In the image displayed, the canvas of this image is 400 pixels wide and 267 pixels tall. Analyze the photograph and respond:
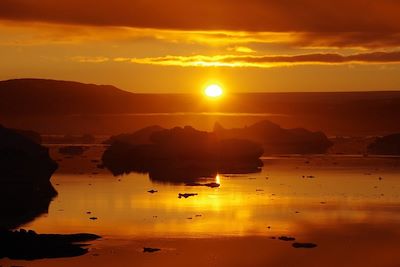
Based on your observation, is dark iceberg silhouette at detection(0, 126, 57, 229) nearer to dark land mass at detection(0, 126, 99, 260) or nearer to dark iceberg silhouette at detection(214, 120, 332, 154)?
dark land mass at detection(0, 126, 99, 260)

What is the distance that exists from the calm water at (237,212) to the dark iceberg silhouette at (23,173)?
2.77ft

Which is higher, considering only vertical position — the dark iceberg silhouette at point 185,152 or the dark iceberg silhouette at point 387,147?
the dark iceberg silhouette at point 387,147

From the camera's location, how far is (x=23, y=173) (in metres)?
37.4

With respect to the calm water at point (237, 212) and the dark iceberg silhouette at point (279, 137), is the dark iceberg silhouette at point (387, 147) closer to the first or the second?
the dark iceberg silhouette at point (279, 137)

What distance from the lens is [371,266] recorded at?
72.1 feet

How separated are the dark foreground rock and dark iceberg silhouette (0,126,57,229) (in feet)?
29.9

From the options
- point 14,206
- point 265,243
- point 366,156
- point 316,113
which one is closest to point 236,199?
point 14,206

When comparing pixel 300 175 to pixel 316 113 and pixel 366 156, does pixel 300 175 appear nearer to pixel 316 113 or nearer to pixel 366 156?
pixel 366 156

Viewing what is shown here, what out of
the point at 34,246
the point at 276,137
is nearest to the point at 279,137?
the point at 276,137

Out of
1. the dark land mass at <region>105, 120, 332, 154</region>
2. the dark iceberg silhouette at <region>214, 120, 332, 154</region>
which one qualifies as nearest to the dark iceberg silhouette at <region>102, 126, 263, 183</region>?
the dark land mass at <region>105, 120, 332, 154</region>

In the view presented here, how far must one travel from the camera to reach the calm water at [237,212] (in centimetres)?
2480

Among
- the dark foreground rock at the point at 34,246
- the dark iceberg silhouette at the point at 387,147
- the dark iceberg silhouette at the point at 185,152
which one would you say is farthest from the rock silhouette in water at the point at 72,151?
the dark foreground rock at the point at 34,246

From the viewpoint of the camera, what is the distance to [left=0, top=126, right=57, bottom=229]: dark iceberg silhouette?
112 feet

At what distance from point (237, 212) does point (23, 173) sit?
33.7ft
